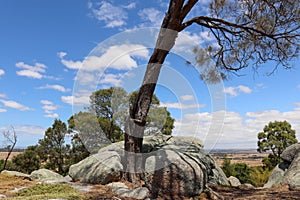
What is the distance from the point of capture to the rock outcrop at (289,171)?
657cm

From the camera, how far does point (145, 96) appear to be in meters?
6.19

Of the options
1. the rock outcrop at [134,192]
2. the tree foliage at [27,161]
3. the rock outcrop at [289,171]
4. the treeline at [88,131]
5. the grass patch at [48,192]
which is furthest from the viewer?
the tree foliage at [27,161]

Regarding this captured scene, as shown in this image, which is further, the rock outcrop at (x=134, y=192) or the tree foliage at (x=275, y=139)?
the tree foliage at (x=275, y=139)

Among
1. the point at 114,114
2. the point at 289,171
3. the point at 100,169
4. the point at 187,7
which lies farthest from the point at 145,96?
the point at 114,114

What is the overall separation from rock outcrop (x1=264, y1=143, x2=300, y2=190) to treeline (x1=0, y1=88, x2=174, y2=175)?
4947 mm

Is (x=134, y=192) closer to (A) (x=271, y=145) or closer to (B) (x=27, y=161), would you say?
(B) (x=27, y=161)

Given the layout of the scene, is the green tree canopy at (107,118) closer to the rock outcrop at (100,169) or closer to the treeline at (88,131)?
the treeline at (88,131)

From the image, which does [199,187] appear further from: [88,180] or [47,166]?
[47,166]

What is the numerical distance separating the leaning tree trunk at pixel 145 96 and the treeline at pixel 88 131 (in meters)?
4.54

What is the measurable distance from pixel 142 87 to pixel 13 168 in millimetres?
9775

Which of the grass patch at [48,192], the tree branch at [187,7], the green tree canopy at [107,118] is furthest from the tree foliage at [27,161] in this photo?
the tree branch at [187,7]

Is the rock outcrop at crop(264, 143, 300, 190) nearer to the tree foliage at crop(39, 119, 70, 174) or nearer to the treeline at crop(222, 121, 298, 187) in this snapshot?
the treeline at crop(222, 121, 298, 187)

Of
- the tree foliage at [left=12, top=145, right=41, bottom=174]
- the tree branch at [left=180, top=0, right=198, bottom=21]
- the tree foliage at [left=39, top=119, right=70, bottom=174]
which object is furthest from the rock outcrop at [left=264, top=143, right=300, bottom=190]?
the tree foliage at [left=12, top=145, right=41, bottom=174]

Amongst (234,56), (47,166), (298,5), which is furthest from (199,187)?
(47,166)
